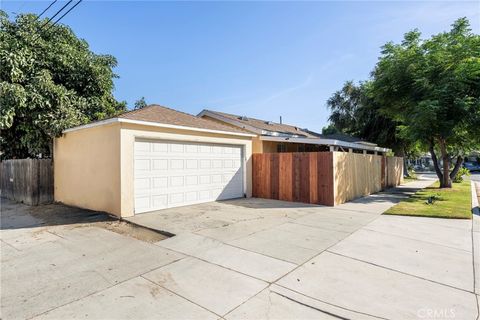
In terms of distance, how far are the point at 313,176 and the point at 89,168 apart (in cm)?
779

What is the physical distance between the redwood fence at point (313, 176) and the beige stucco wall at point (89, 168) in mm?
6039

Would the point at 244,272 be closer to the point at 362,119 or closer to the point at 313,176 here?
the point at 313,176

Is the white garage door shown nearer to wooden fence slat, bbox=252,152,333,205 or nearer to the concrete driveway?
wooden fence slat, bbox=252,152,333,205

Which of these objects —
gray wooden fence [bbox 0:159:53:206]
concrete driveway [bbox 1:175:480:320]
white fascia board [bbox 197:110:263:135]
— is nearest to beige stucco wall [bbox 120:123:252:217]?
concrete driveway [bbox 1:175:480:320]

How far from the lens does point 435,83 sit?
40.3 ft

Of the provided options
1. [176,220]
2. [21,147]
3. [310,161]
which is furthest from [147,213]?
[21,147]

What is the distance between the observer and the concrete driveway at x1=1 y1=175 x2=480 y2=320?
3094 millimetres

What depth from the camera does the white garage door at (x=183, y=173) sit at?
8.17 metres

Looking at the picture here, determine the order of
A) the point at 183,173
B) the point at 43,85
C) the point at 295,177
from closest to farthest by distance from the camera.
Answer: the point at 183,173
the point at 43,85
the point at 295,177

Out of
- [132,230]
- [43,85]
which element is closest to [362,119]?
[132,230]

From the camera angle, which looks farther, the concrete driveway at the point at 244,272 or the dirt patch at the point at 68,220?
the dirt patch at the point at 68,220

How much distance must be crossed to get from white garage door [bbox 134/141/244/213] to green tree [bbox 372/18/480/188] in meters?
8.48

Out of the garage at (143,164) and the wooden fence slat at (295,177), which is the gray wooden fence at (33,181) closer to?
the garage at (143,164)

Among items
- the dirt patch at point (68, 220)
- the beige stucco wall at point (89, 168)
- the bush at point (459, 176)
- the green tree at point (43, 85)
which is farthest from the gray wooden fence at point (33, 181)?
the bush at point (459, 176)
